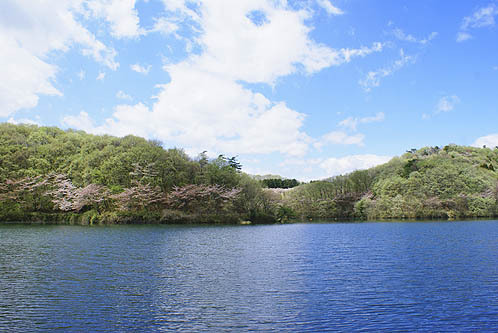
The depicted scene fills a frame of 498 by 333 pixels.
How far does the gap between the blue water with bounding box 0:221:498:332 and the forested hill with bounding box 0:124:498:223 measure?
4015cm

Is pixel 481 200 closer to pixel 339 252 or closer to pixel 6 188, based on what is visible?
pixel 339 252

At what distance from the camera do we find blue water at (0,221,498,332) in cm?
1135

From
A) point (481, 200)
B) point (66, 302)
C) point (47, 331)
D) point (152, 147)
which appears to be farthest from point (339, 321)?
point (481, 200)

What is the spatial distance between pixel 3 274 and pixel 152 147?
57.6 meters

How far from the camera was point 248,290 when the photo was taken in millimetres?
15203

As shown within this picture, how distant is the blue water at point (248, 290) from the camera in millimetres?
11352

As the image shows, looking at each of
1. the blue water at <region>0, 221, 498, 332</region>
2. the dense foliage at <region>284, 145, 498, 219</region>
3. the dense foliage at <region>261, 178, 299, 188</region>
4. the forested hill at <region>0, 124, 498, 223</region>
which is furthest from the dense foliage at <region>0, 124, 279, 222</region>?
the dense foliage at <region>261, 178, 299, 188</region>

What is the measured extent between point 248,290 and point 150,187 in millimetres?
53865

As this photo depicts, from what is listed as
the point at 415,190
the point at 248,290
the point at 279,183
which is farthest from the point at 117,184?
the point at 279,183

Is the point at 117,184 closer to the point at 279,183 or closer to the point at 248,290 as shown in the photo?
the point at 248,290

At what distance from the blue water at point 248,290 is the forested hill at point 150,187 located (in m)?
40.1

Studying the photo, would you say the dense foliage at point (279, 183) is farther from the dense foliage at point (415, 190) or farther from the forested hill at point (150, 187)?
the forested hill at point (150, 187)

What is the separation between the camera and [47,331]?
10.5 metres

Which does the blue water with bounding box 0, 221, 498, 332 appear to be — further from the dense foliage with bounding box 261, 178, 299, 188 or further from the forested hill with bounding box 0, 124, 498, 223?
the dense foliage with bounding box 261, 178, 299, 188
